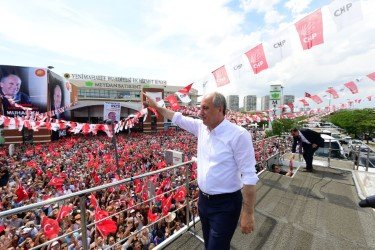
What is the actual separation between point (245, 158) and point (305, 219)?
2752 mm

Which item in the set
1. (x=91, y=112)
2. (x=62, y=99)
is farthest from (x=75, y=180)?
(x=91, y=112)

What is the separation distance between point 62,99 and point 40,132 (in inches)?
249

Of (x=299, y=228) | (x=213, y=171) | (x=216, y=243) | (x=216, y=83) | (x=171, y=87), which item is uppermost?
(x=171, y=87)

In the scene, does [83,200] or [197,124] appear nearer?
[83,200]

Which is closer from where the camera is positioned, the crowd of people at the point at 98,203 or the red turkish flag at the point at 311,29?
the crowd of people at the point at 98,203

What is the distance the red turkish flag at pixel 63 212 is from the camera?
550cm

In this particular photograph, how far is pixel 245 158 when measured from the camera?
6.29ft

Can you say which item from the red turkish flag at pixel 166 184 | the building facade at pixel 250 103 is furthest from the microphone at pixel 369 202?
the building facade at pixel 250 103

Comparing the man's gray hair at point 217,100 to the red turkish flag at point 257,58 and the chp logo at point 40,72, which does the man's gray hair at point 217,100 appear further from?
the chp logo at point 40,72

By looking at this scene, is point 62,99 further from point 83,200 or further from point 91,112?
point 83,200

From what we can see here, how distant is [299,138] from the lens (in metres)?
7.87

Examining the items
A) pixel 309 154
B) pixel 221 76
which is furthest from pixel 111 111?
pixel 309 154

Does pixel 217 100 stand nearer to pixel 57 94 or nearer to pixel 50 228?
pixel 50 228

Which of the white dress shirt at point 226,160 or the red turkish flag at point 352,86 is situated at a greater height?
the red turkish flag at point 352,86
